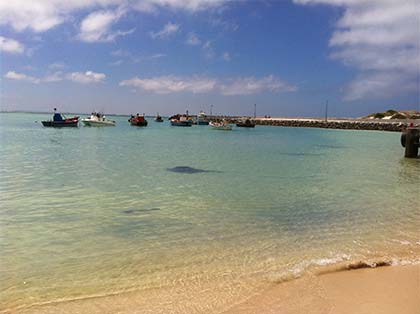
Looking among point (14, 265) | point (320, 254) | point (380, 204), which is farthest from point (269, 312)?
point (380, 204)

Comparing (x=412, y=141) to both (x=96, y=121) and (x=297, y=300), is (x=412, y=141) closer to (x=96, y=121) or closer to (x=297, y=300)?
(x=297, y=300)

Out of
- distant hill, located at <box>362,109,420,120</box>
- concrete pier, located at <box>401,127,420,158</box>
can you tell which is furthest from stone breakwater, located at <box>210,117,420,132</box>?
concrete pier, located at <box>401,127,420,158</box>

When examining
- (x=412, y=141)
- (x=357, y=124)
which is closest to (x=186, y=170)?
(x=412, y=141)

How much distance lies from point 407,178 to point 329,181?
4.49 meters

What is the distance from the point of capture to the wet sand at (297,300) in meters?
4.89

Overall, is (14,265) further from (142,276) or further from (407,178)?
(407,178)

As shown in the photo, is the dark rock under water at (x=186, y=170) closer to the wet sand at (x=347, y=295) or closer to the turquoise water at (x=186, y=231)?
the turquoise water at (x=186, y=231)

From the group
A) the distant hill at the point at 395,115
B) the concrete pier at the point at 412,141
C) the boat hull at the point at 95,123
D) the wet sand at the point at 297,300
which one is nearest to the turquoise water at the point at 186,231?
the wet sand at the point at 297,300

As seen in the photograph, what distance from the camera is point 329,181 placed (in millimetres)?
16875

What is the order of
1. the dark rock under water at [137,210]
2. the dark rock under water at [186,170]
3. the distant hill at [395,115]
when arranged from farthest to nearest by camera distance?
the distant hill at [395,115]
the dark rock under water at [186,170]
the dark rock under water at [137,210]

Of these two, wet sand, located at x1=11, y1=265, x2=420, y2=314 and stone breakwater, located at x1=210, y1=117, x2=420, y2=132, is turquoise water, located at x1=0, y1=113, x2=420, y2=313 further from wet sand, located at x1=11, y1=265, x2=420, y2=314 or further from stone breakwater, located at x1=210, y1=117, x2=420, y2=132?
stone breakwater, located at x1=210, y1=117, x2=420, y2=132

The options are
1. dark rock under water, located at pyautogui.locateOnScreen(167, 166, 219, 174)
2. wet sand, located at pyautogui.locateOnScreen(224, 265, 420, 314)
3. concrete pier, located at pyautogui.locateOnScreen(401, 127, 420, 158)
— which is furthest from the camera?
concrete pier, located at pyautogui.locateOnScreen(401, 127, 420, 158)

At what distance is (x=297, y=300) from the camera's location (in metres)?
5.16

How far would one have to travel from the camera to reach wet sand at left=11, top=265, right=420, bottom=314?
4.89 m
